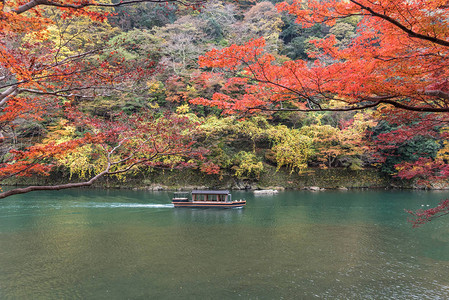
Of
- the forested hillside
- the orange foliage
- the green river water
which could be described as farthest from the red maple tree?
the green river water

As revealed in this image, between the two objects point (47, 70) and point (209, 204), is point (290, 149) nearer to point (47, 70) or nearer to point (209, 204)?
point (209, 204)

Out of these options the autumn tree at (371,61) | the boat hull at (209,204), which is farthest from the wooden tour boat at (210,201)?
the autumn tree at (371,61)

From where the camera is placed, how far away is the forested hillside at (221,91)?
3717 millimetres

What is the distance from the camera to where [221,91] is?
22.1 metres

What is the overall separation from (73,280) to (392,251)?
8.98 meters

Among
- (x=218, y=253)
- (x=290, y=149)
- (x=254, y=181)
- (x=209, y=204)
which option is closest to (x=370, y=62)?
(x=218, y=253)

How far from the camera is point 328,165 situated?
2195cm

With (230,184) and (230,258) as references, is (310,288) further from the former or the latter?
(230,184)

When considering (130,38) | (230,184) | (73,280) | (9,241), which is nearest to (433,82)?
(73,280)

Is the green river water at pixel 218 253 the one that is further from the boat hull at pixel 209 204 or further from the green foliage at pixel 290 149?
the green foliage at pixel 290 149

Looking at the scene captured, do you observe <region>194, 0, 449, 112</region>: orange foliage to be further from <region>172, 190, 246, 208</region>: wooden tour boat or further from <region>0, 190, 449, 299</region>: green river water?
<region>172, 190, 246, 208</region>: wooden tour boat

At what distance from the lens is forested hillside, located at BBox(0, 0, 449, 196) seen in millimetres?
3717

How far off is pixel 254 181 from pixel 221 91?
797 centimetres

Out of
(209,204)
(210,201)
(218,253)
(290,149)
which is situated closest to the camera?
(218,253)
